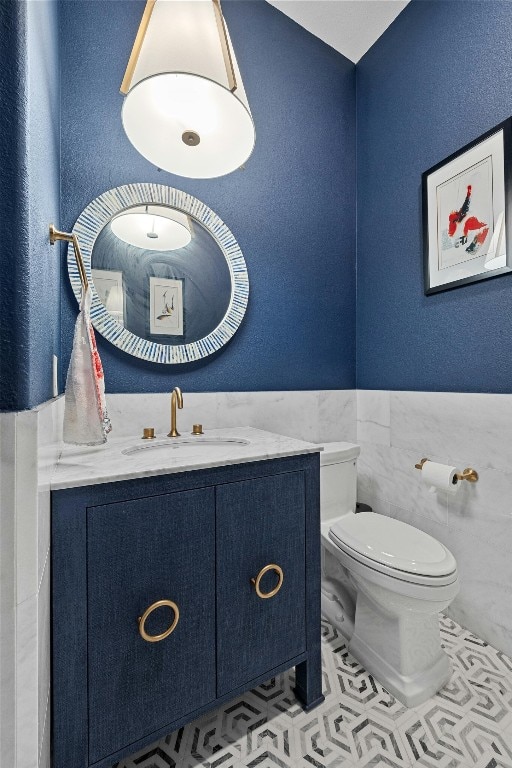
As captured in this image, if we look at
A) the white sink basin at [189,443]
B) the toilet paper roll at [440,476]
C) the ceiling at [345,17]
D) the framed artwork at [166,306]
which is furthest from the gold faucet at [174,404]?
the ceiling at [345,17]

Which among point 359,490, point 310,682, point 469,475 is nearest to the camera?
point 310,682

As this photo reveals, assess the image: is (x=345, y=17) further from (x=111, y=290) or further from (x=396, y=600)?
(x=396, y=600)

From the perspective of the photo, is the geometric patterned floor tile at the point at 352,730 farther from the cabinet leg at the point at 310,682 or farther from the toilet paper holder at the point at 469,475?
the toilet paper holder at the point at 469,475

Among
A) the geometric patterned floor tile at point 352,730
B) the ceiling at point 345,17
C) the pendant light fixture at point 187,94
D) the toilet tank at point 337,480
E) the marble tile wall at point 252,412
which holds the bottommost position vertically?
the geometric patterned floor tile at point 352,730

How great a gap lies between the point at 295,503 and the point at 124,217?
1.29 metres

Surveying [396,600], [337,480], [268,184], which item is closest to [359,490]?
[337,480]

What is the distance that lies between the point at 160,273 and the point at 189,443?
728mm

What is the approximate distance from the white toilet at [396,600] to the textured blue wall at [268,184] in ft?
2.67

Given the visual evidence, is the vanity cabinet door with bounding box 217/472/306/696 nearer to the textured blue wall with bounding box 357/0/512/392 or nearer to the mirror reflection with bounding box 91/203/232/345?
the mirror reflection with bounding box 91/203/232/345

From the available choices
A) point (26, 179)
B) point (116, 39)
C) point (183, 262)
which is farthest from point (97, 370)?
point (116, 39)

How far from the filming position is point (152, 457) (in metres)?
1.08

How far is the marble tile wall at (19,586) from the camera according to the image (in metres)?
0.53

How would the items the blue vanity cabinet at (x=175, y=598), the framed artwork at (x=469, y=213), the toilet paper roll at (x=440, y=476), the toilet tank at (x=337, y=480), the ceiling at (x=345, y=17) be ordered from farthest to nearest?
the ceiling at (x=345, y=17) < the toilet tank at (x=337, y=480) < the toilet paper roll at (x=440, y=476) < the framed artwork at (x=469, y=213) < the blue vanity cabinet at (x=175, y=598)

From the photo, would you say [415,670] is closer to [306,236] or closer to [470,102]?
[306,236]
